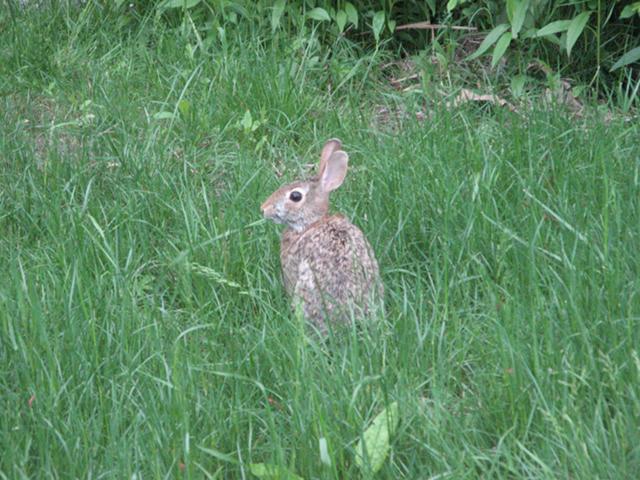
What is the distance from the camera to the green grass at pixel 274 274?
11.5ft

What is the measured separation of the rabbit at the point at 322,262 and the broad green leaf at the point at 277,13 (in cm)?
186

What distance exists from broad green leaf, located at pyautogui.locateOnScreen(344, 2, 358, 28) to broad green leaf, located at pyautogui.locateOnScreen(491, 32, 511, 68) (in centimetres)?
91

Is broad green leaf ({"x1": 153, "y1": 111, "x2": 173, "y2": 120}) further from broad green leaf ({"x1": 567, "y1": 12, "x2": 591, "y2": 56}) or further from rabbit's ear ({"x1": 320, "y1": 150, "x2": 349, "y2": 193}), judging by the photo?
broad green leaf ({"x1": 567, "y1": 12, "x2": 591, "y2": 56})

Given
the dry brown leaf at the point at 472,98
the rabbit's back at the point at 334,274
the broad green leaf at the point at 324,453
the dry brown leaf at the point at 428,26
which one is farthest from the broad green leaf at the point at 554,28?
the broad green leaf at the point at 324,453

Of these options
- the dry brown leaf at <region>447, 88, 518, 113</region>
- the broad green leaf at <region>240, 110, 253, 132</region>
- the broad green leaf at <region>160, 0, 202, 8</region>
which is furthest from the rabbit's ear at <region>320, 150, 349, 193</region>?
the broad green leaf at <region>160, 0, 202, 8</region>

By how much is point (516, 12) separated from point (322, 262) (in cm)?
232

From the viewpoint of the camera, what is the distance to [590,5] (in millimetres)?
6293

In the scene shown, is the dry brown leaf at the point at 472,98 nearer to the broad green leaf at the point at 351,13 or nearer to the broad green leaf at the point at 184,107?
the broad green leaf at the point at 351,13

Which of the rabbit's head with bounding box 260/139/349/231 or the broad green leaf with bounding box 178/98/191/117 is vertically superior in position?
the rabbit's head with bounding box 260/139/349/231

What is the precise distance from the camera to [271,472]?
11.1 ft

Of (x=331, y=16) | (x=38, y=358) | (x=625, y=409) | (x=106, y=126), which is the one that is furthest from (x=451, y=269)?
(x=331, y=16)

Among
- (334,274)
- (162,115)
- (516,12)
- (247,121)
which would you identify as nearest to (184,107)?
(162,115)

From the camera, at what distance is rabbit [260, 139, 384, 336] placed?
14.4 ft

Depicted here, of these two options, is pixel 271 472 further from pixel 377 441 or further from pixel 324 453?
pixel 377 441
